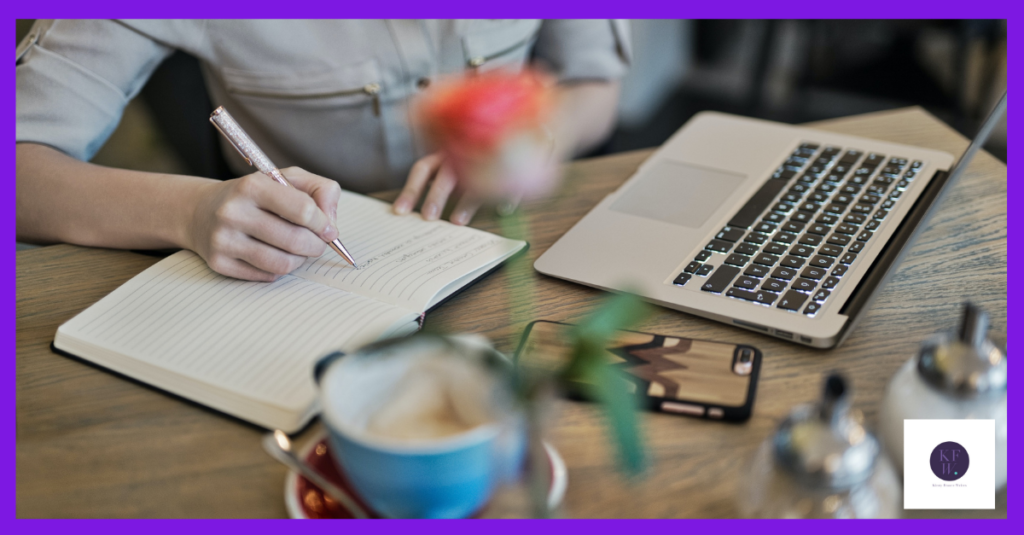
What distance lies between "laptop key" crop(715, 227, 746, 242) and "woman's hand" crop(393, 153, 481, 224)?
0.23m

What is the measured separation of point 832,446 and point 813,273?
27 centimetres

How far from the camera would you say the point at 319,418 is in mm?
472

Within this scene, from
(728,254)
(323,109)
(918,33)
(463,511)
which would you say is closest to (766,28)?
(918,33)

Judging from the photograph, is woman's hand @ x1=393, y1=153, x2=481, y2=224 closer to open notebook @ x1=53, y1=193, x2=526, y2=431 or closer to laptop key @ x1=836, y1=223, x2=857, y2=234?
open notebook @ x1=53, y1=193, x2=526, y2=431

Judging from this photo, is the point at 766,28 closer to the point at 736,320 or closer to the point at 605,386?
the point at 736,320

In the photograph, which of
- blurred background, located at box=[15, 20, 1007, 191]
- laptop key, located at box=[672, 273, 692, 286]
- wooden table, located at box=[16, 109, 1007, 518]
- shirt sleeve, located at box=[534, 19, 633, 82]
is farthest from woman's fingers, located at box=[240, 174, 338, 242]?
blurred background, located at box=[15, 20, 1007, 191]

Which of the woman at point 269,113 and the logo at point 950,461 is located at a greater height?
the woman at point 269,113

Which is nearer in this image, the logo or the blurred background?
the logo

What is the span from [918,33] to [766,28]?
1.76 feet

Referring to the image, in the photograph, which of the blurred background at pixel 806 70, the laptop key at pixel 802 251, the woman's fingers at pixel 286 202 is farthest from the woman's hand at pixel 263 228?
the blurred background at pixel 806 70

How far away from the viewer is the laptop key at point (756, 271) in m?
0.58

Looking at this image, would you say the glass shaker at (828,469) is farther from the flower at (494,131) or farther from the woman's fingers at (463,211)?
the woman's fingers at (463,211)

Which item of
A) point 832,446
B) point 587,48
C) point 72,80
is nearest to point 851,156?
point 587,48

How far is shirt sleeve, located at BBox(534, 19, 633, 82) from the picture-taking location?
1.01 meters
